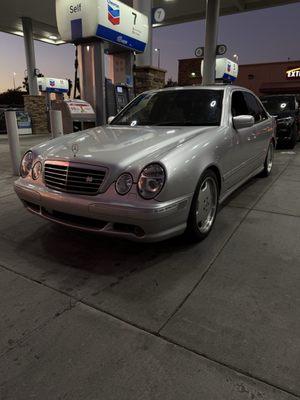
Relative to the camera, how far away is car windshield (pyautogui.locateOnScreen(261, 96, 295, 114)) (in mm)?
8977

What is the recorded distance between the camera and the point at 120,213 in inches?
86.6

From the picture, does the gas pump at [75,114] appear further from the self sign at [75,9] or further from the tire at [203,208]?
the tire at [203,208]

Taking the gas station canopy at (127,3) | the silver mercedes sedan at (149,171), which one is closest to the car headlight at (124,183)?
the silver mercedes sedan at (149,171)

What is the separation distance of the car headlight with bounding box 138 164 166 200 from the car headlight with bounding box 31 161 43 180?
1.01 metres

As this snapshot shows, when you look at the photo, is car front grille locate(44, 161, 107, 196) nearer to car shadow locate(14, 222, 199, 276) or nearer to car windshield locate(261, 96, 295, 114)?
car shadow locate(14, 222, 199, 276)

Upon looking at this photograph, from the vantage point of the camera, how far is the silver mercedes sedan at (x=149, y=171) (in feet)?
7.37

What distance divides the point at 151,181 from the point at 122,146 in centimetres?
53

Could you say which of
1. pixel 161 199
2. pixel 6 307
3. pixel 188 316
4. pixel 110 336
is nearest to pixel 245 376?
pixel 188 316

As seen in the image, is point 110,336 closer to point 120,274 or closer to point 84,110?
point 120,274

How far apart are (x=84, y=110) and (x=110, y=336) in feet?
17.3

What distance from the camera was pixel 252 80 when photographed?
27797 millimetres

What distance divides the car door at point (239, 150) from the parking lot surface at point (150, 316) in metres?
0.62

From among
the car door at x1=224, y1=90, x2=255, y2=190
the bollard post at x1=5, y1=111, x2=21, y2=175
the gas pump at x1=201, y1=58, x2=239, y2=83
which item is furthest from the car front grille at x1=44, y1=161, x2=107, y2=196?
the gas pump at x1=201, y1=58, x2=239, y2=83

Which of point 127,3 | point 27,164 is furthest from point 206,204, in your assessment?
point 127,3
